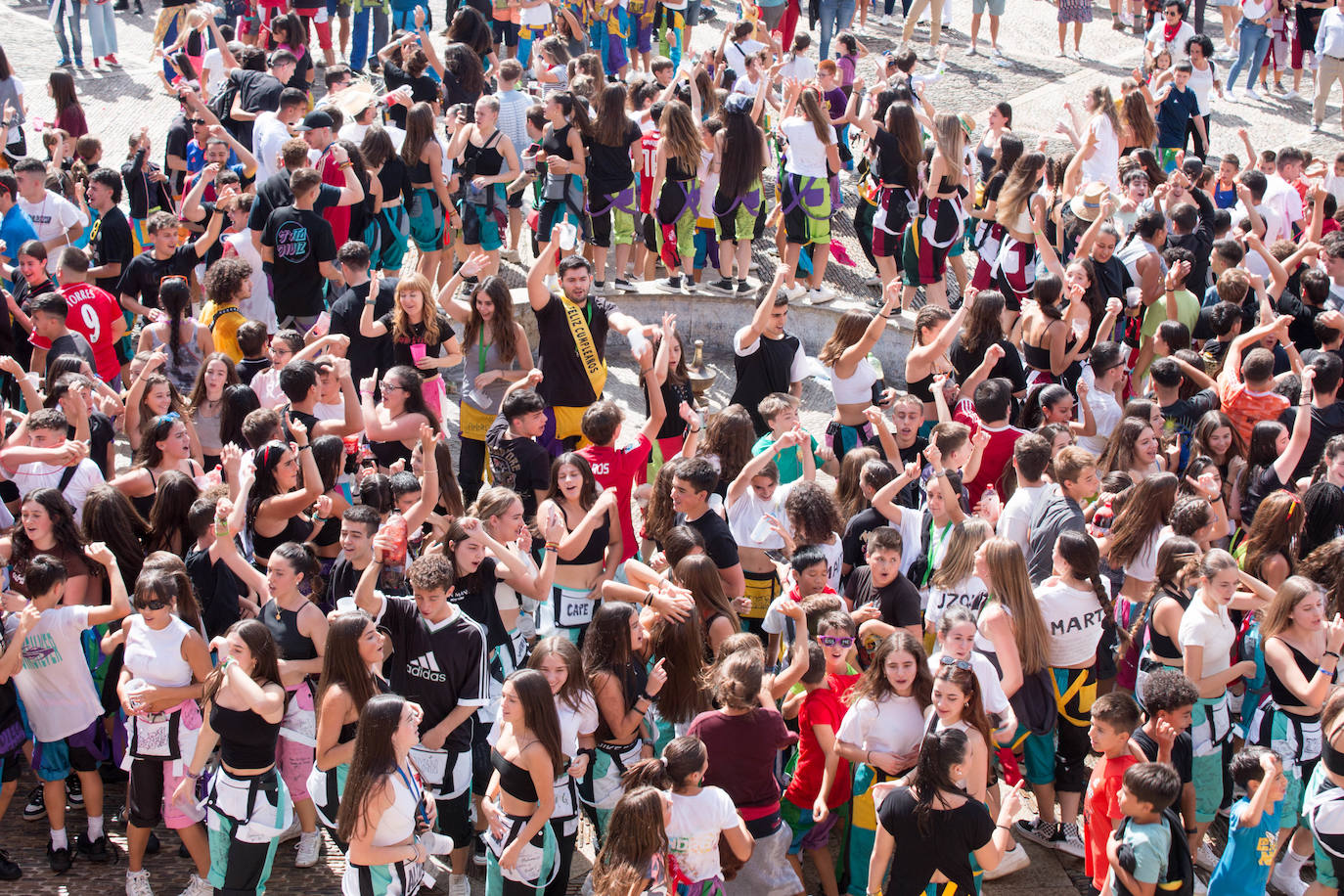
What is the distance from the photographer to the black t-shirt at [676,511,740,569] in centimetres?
595

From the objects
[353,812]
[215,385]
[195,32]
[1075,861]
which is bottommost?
[1075,861]

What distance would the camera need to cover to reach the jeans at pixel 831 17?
51.5 feet

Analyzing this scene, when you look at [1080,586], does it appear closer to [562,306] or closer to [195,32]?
[562,306]

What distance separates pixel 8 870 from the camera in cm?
523

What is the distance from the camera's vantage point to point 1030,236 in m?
9.29

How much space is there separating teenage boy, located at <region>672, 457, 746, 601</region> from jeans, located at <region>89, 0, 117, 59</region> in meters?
12.4

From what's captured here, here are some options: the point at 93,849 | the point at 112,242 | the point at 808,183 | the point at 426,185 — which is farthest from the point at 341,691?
the point at 808,183

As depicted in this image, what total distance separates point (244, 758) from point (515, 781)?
997 mm

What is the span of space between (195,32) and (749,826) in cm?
1086

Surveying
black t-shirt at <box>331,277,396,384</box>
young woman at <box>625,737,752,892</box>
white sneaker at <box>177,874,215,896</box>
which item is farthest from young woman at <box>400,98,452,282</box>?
young woman at <box>625,737,752,892</box>

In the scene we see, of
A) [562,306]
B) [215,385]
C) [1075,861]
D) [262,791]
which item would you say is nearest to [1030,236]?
[562,306]

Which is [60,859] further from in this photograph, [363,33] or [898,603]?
[363,33]

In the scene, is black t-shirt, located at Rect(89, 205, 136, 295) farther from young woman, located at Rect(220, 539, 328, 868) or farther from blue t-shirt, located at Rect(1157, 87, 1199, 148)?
blue t-shirt, located at Rect(1157, 87, 1199, 148)

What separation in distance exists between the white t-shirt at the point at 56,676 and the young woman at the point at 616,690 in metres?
1.99
